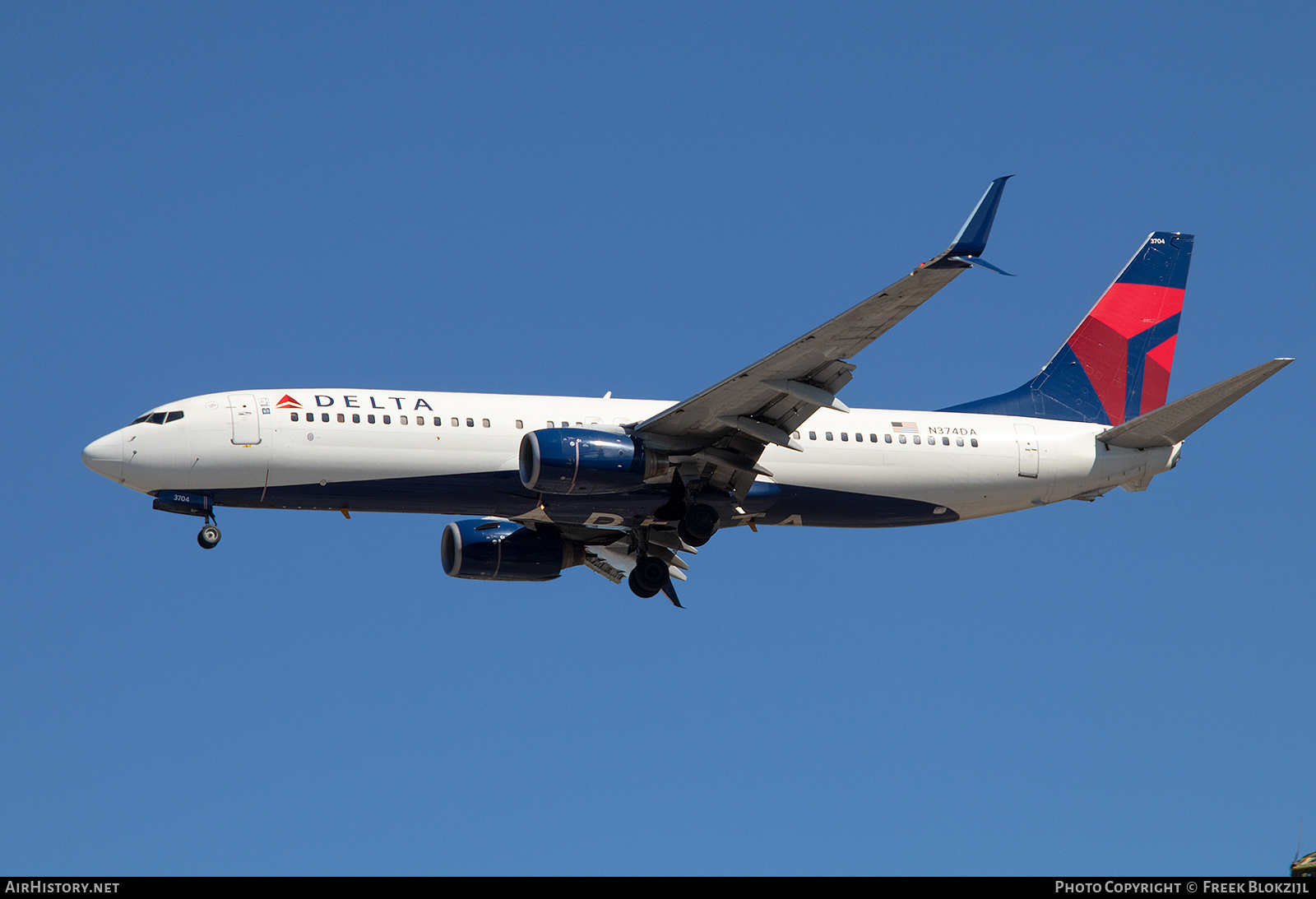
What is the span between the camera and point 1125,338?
136 feet

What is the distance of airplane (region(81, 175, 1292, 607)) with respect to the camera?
31.8m

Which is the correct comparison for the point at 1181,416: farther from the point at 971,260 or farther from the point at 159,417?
the point at 159,417

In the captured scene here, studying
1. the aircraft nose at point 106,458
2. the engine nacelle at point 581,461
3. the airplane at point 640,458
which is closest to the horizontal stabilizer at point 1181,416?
the airplane at point 640,458

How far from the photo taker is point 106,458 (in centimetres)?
3219

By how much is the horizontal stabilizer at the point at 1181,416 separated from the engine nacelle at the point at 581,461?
12523mm

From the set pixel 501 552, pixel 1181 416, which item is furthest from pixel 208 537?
pixel 1181 416

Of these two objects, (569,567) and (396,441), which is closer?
(396,441)

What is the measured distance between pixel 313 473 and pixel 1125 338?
22.4 metres

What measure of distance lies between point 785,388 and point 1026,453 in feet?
30.1

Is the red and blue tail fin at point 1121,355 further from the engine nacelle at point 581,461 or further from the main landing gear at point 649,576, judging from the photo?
the engine nacelle at point 581,461

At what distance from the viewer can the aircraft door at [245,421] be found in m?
32.4
